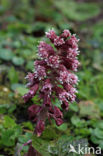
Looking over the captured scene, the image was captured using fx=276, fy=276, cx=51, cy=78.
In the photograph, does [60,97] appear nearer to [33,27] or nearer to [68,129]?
[68,129]

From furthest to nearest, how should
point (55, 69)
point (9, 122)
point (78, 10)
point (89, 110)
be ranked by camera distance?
point (78, 10) < point (89, 110) < point (9, 122) < point (55, 69)

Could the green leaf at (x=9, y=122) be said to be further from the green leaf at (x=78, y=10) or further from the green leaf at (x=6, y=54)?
the green leaf at (x=78, y=10)

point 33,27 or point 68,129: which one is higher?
point 33,27

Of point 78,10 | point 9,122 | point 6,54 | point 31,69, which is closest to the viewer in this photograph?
point 9,122

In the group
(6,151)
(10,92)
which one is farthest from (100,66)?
(6,151)

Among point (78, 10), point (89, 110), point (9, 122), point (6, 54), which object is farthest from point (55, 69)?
point (78, 10)

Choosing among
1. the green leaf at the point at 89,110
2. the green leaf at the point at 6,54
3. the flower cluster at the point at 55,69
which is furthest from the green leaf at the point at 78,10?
the flower cluster at the point at 55,69

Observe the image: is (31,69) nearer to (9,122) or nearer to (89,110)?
(89,110)

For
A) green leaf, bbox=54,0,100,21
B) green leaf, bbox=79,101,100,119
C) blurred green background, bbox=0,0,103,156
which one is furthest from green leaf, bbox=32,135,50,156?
green leaf, bbox=54,0,100,21
